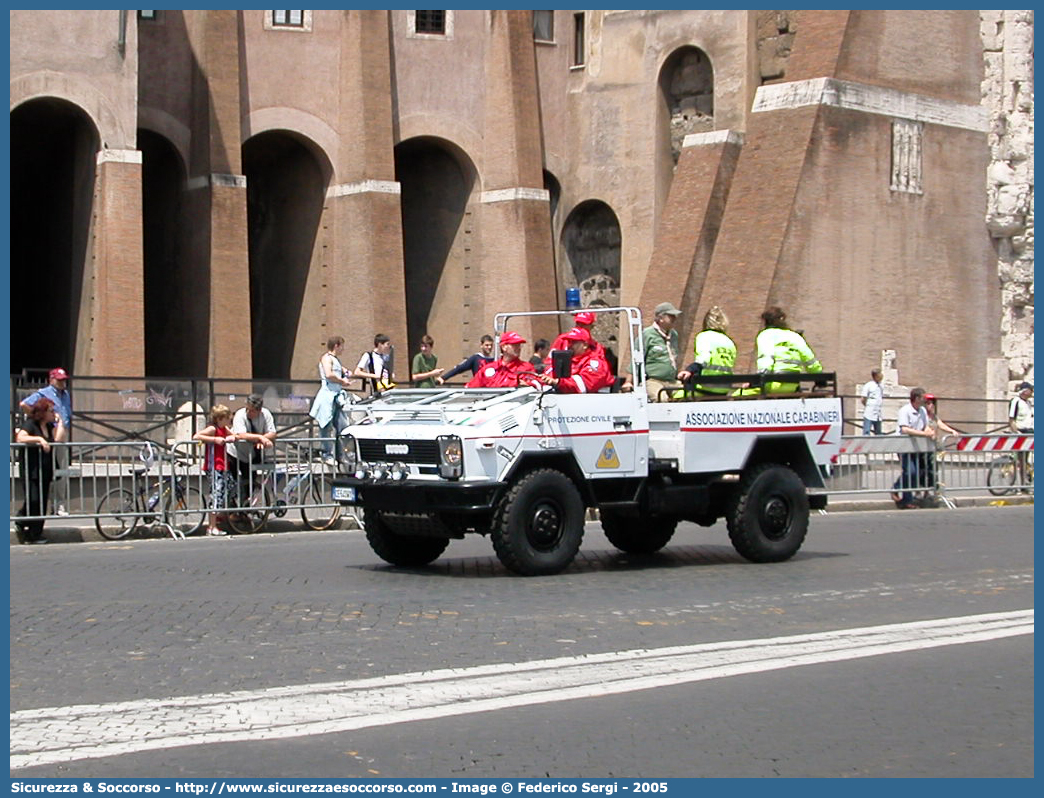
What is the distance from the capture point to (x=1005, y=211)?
33.4 meters

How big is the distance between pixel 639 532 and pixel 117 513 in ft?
21.1

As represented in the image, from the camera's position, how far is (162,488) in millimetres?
18156

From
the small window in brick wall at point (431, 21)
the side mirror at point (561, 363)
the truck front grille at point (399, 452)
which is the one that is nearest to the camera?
the truck front grille at point (399, 452)

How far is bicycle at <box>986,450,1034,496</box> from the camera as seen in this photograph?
80.6ft

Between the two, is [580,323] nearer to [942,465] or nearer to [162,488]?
[162,488]

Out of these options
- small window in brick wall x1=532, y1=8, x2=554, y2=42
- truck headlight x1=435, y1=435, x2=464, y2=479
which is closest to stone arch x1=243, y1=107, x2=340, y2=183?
small window in brick wall x1=532, y1=8, x2=554, y2=42

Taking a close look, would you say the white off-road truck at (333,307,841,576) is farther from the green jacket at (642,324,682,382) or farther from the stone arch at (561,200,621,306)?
the stone arch at (561,200,621,306)

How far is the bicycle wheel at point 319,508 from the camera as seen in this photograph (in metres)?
19.1

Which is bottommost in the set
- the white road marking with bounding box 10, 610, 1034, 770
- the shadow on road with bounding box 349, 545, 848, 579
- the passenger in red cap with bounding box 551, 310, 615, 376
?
the shadow on road with bounding box 349, 545, 848, 579

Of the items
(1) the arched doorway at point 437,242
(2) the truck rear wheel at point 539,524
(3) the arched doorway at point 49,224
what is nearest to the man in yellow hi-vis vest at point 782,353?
(2) the truck rear wheel at point 539,524

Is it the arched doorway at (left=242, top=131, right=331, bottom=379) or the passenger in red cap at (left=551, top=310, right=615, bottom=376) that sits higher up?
the arched doorway at (left=242, top=131, right=331, bottom=379)

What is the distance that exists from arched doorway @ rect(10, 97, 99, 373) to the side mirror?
65.2 ft

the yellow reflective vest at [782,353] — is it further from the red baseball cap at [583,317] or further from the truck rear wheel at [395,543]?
the truck rear wheel at [395,543]

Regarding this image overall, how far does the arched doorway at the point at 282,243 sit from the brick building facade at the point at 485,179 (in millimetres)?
66
